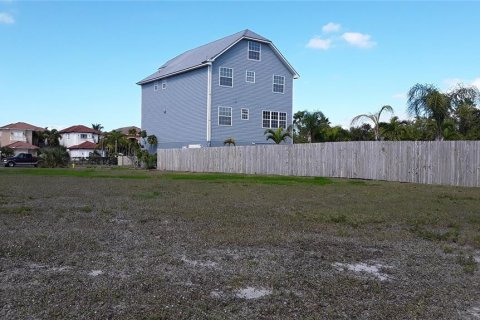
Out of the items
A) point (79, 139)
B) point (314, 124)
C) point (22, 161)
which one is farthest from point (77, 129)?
point (314, 124)

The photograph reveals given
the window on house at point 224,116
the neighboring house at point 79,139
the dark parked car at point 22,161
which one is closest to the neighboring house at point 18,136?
the neighboring house at point 79,139

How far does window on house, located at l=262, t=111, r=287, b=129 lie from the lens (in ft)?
133

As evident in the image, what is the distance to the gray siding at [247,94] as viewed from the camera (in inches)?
1502

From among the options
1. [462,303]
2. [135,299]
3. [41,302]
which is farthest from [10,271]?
[462,303]

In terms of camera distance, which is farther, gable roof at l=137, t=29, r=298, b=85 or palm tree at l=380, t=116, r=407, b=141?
gable roof at l=137, t=29, r=298, b=85

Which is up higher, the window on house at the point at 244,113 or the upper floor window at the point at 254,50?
the upper floor window at the point at 254,50

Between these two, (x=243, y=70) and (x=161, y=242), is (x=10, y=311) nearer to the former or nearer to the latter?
(x=161, y=242)

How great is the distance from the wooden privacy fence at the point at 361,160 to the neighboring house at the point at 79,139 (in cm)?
5491

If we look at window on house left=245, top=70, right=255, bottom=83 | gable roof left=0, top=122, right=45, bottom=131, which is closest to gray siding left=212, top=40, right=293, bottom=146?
window on house left=245, top=70, right=255, bottom=83

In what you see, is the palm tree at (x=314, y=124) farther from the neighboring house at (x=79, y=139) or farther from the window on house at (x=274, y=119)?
the neighboring house at (x=79, y=139)

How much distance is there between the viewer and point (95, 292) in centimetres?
434

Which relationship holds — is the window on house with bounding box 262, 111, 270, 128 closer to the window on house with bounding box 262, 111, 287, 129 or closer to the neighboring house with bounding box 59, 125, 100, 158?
the window on house with bounding box 262, 111, 287, 129

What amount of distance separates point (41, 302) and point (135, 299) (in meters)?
0.81

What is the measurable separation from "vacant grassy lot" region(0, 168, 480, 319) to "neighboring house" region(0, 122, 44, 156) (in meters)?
78.0
